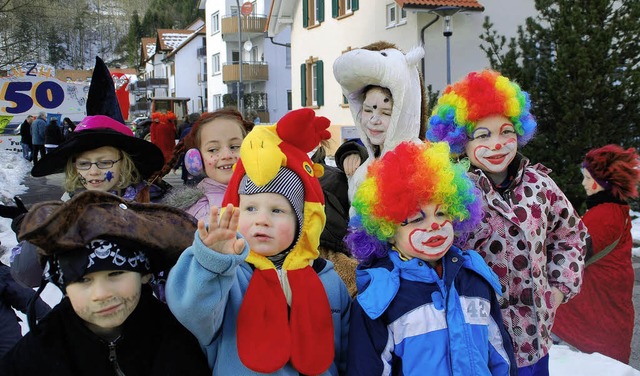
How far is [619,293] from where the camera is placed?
4.63 metres

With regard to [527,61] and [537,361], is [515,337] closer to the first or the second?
[537,361]

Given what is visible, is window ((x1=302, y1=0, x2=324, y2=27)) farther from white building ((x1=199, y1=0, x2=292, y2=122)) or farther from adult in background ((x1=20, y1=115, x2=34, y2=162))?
white building ((x1=199, y1=0, x2=292, y2=122))

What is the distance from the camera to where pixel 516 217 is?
2559 millimetres

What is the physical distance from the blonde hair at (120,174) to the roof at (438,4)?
42.2ft

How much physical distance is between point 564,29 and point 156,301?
7.10m

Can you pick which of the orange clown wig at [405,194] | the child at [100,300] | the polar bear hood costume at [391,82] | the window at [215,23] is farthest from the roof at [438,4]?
the window at [215,23]

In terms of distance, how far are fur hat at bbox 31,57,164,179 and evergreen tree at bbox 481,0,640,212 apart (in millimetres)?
6023

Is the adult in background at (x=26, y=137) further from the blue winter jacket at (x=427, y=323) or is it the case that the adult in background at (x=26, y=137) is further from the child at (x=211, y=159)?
the blue winter jacket at (x=427, y=323)

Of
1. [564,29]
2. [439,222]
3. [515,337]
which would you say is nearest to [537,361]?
[515,337]

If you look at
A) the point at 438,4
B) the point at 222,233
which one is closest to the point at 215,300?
the point at 222,233

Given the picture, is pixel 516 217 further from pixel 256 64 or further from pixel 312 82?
pixel 256 64

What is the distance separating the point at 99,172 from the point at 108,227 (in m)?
1.04

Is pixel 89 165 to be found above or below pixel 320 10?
below

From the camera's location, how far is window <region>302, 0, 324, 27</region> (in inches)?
834
